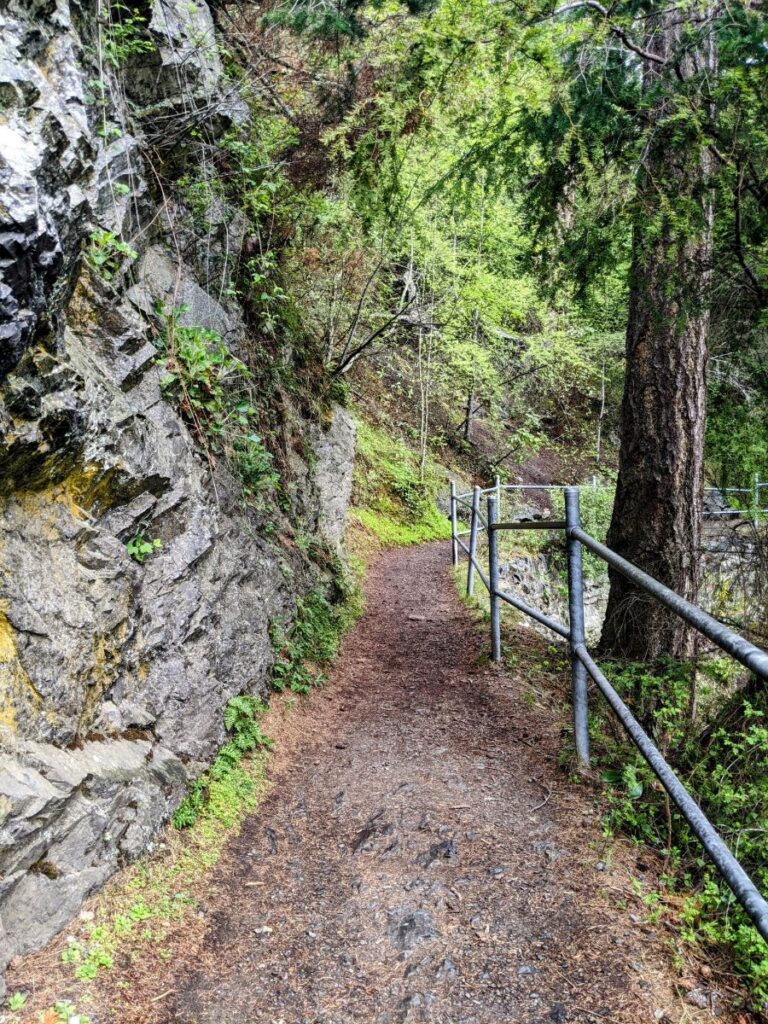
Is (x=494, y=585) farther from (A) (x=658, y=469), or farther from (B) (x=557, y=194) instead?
(B) (x=557, y=194)

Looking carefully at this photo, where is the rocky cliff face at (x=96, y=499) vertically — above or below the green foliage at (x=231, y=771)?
above

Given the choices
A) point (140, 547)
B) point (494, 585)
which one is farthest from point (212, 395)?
point (494, 585)

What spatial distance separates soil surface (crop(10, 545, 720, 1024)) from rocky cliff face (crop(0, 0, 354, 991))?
0.61 m

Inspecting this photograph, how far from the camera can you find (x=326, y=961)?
2.48 metres

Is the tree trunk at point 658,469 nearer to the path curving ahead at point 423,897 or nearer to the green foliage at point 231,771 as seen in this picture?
the path curving ahead at point 423,897

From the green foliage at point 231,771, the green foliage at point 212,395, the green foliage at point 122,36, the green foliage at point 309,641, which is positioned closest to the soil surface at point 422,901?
the green foliage at point 231,771

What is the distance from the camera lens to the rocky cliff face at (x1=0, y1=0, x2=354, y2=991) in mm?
2502

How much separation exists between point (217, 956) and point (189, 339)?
12.6ft

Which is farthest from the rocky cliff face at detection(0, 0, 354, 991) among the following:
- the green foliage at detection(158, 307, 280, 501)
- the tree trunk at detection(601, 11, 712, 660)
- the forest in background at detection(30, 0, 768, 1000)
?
the tree trunk at detection(601, 11, 712, 660)

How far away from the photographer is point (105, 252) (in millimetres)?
3771

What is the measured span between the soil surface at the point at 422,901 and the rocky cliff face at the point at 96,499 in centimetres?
61

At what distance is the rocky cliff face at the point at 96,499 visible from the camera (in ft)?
8.21

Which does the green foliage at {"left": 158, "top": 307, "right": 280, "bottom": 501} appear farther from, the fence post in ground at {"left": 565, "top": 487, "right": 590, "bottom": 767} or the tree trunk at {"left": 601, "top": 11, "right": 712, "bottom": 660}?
the tree trunk at {"left": 601, "top": 11, "right": 712, "bottom": 660}

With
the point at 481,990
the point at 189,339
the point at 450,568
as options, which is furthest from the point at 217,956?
the point at 450,568
